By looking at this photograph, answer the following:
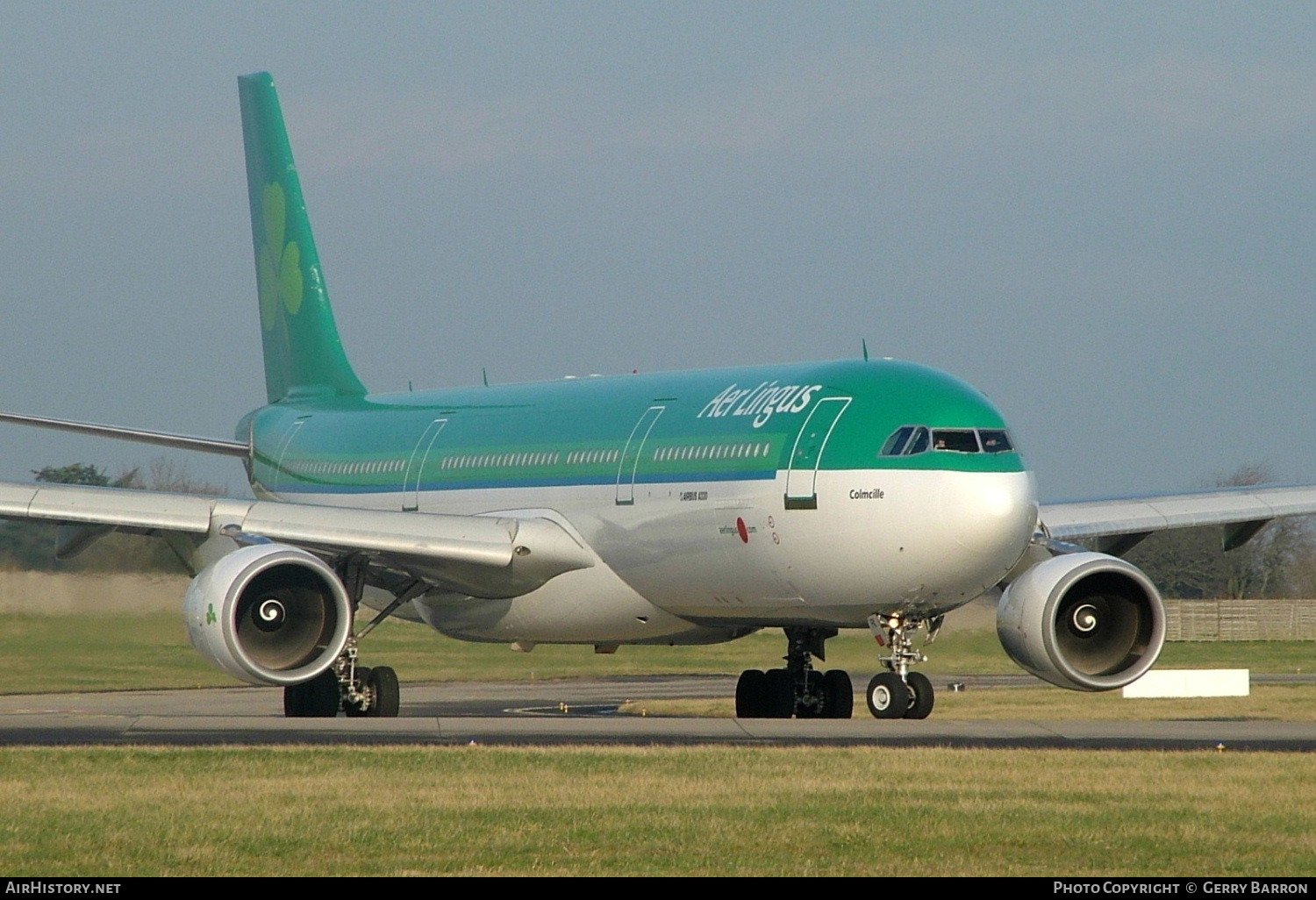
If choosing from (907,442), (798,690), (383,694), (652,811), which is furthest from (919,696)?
(652,811)

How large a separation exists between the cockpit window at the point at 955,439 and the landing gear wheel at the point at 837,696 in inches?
165

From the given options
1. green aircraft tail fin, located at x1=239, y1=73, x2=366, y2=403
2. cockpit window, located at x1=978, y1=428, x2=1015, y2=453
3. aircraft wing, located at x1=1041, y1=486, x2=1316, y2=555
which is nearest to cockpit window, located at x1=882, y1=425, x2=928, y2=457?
A: cockpit window, located at x1=978, y1=428, x2=1015, y2=453

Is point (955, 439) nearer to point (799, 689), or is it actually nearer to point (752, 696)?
point (799, 689)

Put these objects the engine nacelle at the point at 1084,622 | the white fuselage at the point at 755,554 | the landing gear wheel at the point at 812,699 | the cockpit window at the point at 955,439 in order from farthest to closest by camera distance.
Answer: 1. the landing gear wheel at the point at 812,699
2. the engine nacelle at the point at 1084,622
3. the cockpit window at the point at 955,439
4. the white fuselage at the point at 755,554

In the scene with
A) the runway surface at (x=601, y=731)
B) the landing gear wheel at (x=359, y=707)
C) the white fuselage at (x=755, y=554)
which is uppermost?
the white fuselage at (x=755, y=554)

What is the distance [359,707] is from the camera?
23531 millimetres

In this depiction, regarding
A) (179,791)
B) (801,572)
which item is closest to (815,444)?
(801,572)

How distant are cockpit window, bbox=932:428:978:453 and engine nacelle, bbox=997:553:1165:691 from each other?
160 cm

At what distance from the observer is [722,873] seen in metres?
9.70

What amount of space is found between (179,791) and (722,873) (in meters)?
4.61

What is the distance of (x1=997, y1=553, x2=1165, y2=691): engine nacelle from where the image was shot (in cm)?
2061

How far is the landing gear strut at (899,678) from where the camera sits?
20359 mm

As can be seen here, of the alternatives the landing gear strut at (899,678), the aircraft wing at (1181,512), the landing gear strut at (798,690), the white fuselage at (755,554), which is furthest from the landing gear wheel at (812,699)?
the aircraft wing at (1181,512)

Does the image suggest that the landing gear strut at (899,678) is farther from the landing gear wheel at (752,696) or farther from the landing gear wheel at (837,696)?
the landing gear wheel at (752,696)
